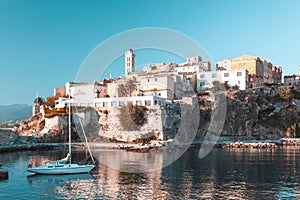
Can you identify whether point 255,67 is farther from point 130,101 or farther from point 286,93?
point 130,101

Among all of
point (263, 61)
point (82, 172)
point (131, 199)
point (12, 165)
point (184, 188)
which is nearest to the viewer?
point (131, 199)

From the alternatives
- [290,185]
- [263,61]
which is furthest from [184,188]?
[263,61]

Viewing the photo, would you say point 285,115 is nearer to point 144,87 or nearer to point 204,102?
point 204,102

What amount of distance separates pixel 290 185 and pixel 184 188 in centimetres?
964

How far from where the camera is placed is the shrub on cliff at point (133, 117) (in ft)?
213

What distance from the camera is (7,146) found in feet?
188

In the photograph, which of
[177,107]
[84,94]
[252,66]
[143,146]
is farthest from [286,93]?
[84,94]

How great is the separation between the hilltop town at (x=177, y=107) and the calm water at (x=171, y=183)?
29146 millimetres

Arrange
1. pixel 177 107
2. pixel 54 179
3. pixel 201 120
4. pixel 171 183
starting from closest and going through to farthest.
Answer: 1. pixel 171 183
2. pixel 54 179
3. pixel 177 107
4. pixel 201 120

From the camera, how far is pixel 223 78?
81312 millimetres

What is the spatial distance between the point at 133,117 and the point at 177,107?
11319mm

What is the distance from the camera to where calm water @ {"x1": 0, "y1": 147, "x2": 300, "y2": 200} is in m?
23.0

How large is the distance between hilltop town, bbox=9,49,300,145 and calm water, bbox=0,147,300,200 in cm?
2915

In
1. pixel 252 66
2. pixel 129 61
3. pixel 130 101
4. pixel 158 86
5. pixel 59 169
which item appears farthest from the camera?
pixel 129 61
